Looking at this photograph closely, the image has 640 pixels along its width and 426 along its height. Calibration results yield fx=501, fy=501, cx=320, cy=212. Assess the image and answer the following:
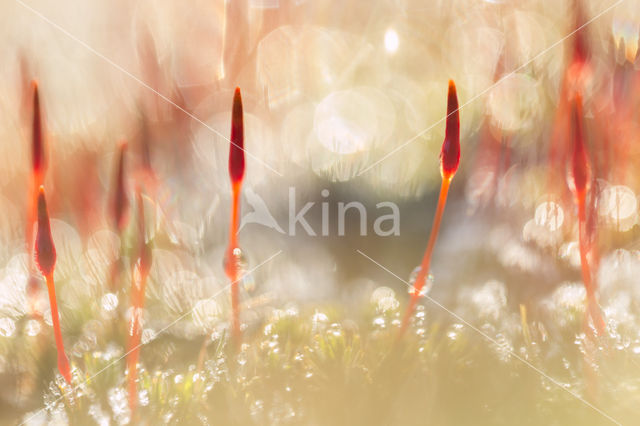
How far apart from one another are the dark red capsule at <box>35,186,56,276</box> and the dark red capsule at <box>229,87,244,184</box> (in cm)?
7

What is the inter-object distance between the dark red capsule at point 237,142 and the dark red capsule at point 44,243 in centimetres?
7

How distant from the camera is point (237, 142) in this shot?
0.19 meters

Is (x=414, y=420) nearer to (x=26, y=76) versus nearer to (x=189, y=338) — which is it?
(x=189, y=338)

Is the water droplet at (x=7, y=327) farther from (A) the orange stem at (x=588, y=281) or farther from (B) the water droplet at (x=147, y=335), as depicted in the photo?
(A) the orange stem at (x=588, y=281)

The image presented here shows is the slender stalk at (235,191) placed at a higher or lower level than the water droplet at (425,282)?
higher

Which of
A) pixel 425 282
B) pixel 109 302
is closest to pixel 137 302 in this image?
pixel 109 302

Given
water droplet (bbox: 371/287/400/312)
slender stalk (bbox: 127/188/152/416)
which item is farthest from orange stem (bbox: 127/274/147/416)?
water droplet (bbox: 371/287/400/312)

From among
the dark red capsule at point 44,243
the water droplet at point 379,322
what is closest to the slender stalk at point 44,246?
the dark red capsule at point 44,243

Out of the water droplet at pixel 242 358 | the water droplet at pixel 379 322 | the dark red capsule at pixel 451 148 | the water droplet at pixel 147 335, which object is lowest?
the water droplet at pixel 242 358

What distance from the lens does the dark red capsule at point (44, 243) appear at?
0.18 m

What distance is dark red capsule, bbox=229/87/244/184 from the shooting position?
0.19 metres

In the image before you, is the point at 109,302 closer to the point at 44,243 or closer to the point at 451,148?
the point at 44,243

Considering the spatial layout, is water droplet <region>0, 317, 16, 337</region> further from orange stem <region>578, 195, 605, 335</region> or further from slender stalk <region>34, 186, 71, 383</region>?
orange stem <region>578, 195, 605, 335</region>

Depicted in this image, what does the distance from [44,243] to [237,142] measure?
80 millimetres
